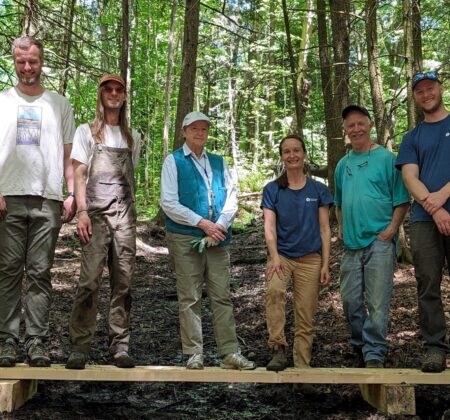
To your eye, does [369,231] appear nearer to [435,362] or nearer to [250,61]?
[435,362]

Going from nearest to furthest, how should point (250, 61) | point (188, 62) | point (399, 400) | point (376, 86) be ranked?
point (399, 400) → point (376, 86) → point (188, 62) → point (250, 61)

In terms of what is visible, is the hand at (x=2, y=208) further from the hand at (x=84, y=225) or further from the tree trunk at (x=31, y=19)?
the tree trunk at (x=31, y=19)

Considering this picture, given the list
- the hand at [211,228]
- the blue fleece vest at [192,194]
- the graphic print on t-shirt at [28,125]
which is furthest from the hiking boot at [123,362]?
the graphic print on t-shirt at [28,125]

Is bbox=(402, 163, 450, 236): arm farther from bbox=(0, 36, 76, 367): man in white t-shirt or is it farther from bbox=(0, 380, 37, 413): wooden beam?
bbox=(0, 380, 37, 413): wooden beam

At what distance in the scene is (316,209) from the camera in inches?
196

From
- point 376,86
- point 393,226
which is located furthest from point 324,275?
point 376,86

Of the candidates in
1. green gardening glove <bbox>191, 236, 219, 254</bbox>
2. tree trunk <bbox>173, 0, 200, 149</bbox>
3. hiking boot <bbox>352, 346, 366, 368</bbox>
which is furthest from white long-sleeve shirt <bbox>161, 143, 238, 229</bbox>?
tree trunk <bbox>173, 0, 200, 149</bbox>

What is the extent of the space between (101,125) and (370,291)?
9.19 feet

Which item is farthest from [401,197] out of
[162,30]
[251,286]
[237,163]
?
[162,30]

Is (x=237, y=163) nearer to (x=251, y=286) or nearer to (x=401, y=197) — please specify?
(x=251, y=286)

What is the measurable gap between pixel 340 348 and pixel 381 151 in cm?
229

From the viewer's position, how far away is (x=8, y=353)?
468 cm

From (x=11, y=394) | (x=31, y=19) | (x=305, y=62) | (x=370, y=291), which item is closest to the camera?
(x=11, y=394)

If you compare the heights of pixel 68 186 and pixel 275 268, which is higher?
pixel 68 186
